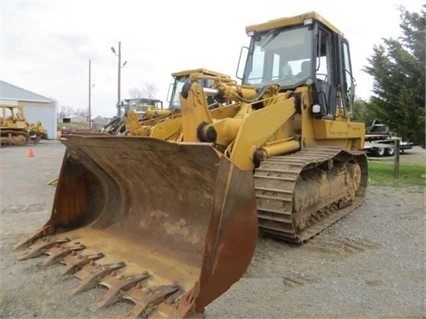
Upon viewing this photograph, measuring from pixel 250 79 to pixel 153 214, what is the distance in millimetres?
2938

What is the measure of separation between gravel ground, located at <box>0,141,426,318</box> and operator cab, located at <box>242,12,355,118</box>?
1913 millimetres

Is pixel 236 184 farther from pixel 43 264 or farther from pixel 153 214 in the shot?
pixel 43 264

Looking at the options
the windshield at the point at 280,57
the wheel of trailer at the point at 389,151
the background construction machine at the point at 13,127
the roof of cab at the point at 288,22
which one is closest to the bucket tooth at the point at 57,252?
the windshield at the point at 280,57

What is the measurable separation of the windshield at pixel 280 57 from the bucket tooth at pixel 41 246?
11.4 ft

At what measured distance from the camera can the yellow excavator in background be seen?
2.97 metres

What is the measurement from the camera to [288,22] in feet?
19.3

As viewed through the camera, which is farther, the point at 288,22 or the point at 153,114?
the point at 153,114

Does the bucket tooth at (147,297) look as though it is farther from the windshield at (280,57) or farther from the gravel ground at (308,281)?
the windshield at (280,57)

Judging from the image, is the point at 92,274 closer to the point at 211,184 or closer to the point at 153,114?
the point at 211,184

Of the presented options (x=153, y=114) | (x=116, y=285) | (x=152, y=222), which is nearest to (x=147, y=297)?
(x=116, y=285)

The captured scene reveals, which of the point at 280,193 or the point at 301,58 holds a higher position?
the point at 301,58

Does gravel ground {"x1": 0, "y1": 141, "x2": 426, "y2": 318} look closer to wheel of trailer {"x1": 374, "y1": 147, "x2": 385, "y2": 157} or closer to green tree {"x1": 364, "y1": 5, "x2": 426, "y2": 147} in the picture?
green tree {"x1": 364, "y1": 5, "x2": 426, "y2": 147}

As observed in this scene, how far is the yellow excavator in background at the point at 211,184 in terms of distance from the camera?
297 cm

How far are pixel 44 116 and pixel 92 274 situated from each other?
116ft
